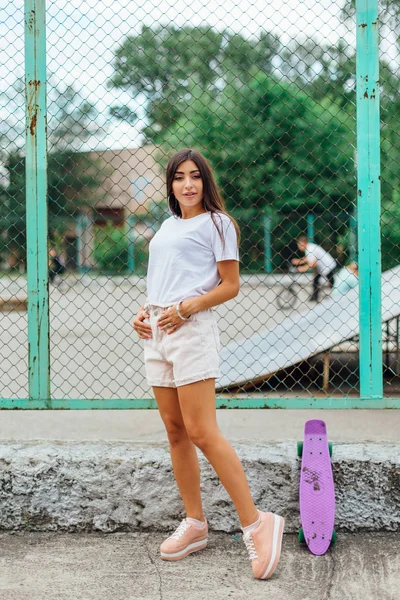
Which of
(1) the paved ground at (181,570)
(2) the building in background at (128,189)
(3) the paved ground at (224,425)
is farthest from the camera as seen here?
(2) the building in background at (128,189)

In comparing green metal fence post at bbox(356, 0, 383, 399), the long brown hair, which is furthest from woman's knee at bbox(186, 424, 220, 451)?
green metal fence post at bbox(356, 0, 383, 399)

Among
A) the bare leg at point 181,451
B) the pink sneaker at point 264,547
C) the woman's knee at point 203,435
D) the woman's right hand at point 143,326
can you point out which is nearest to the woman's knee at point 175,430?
the bare leg at point 181,451

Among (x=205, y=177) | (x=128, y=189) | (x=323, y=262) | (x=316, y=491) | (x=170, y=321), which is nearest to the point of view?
(x=170, y=321)

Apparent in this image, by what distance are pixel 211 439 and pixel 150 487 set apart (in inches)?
27.5

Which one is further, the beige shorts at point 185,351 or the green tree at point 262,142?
Answer: the green tree at point 262,142

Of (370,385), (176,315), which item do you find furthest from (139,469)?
(370,385)

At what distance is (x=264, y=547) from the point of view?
2.83 meters

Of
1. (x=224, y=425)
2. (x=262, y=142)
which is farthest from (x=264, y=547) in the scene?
(x=262, y=142)

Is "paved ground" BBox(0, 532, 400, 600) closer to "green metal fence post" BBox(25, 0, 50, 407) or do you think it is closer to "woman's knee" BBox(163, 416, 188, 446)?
"woman's knee" BBox(163, 416, 188, 446)

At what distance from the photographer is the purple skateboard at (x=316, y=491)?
123 inches

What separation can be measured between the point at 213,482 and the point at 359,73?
2.21m

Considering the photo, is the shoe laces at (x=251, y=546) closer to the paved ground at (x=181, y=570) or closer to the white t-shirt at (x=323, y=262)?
the paved ground at (x=181, y=570)

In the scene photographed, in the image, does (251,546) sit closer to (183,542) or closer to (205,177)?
(183,542)

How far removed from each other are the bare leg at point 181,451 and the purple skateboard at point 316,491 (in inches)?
19.1
